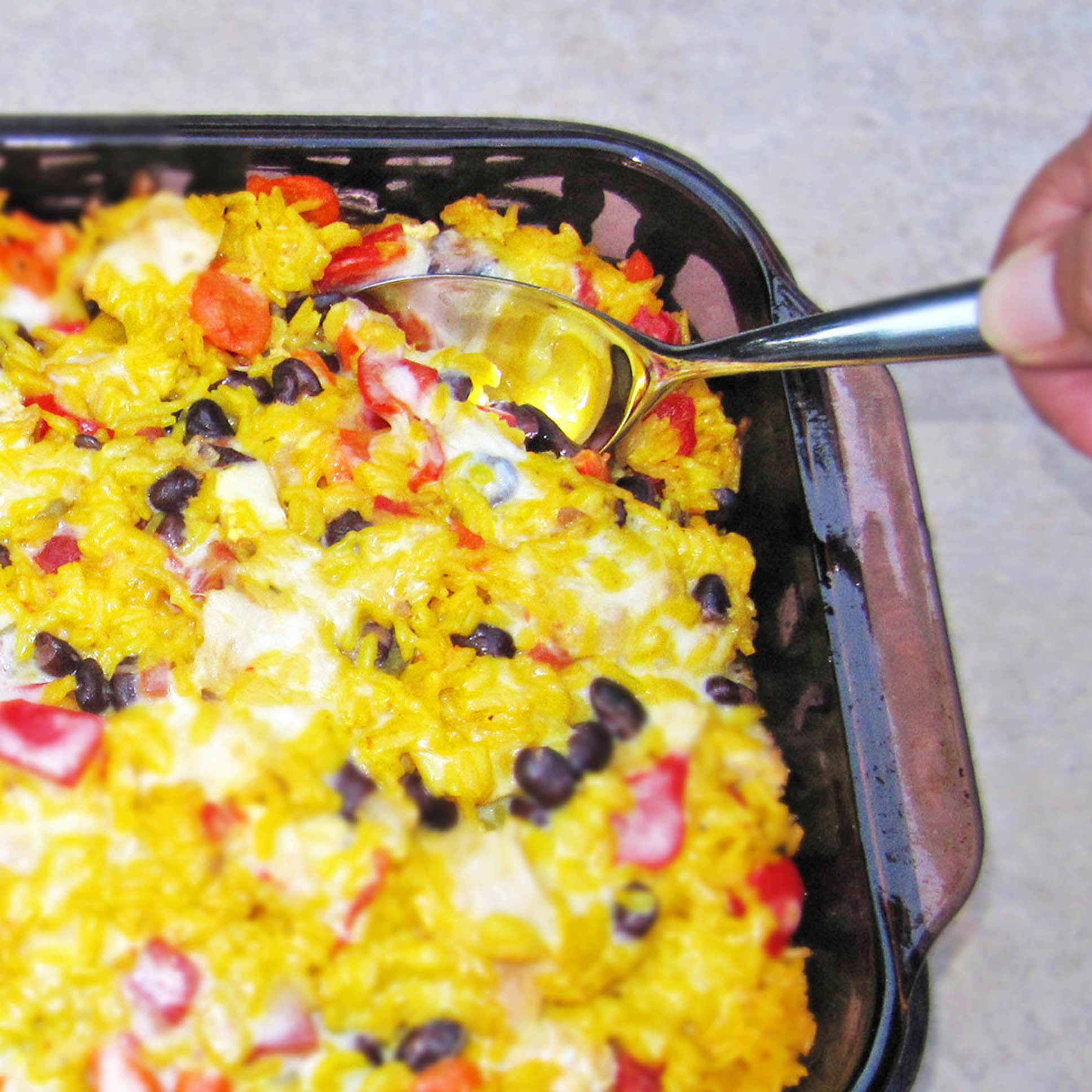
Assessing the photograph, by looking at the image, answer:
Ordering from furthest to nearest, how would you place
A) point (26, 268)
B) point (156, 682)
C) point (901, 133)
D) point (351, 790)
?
point (901, 133), point (156, 682), point (26, 268), point (351, 790)

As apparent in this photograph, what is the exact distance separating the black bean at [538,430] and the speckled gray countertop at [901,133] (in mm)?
1260

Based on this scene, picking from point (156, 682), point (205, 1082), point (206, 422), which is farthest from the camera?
point (206, 422)

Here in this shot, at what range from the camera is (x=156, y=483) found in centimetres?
171

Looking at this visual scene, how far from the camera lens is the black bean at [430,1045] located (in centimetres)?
135

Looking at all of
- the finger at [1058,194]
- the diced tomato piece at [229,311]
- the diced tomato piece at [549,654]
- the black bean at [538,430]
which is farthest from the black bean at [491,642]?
the finger at [1058,194]

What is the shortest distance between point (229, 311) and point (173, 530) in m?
0.39

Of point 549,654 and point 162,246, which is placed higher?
point 162,246

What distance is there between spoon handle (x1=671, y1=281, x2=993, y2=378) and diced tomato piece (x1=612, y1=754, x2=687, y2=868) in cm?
64

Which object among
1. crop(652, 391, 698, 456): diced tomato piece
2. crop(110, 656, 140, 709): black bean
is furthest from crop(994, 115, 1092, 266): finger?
crop(110, 656, 140, 709): black bean

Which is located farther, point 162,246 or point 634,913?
point 162,246

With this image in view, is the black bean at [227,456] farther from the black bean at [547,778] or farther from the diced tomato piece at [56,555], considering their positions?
the black bean at [547,778]

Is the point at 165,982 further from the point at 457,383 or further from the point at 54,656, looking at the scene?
the point at 457,383

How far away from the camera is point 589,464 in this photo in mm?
1847

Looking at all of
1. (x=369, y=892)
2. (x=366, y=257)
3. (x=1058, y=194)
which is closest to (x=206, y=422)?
(x=366, y=257)
